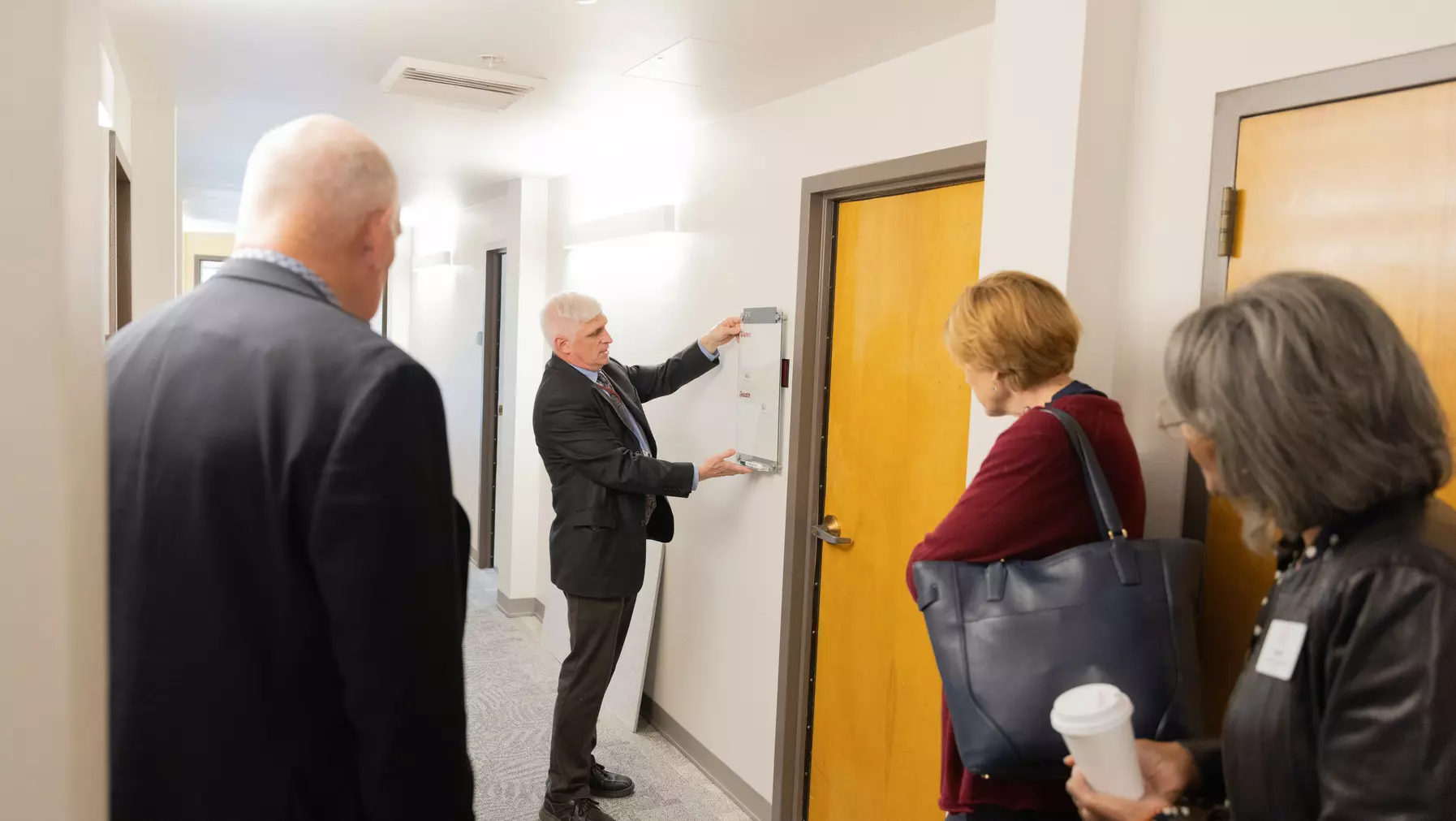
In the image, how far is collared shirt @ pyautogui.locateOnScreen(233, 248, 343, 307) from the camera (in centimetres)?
112

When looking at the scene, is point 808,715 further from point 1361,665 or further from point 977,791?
point 1361,665

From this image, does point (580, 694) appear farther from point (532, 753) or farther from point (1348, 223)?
point (1348, 223)

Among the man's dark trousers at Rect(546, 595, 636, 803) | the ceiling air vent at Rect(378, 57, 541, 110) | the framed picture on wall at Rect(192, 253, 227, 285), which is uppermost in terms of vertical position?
the ceiling air vent at Rect(378, 57, 541, 110)

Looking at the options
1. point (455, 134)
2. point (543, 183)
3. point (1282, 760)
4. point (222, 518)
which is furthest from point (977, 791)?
point (543, 183)

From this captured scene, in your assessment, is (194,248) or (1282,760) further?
(194,248)

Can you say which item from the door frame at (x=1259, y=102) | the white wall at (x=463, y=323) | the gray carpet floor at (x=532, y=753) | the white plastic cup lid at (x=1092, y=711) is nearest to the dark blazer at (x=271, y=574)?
the white plastic cup lid at (x=1092, y=711)

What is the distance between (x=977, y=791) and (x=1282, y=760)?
2.09 feet

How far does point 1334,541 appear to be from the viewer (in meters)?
1.06

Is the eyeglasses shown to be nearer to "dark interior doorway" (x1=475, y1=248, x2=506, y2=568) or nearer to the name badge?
the name badge

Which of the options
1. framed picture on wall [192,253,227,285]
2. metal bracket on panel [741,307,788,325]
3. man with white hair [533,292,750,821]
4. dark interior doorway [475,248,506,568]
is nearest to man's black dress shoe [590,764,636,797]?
man with white hair [533,292,750,821]

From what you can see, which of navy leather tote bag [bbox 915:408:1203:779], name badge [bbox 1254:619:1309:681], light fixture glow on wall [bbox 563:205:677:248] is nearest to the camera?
name badge [bbox 1254:619:1309:681]

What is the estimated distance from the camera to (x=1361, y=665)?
3.21 feet

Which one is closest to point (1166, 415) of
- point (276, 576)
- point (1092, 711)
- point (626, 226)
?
point (1092, 711)

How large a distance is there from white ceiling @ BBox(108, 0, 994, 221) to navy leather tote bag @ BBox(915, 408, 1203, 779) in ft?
4.81
